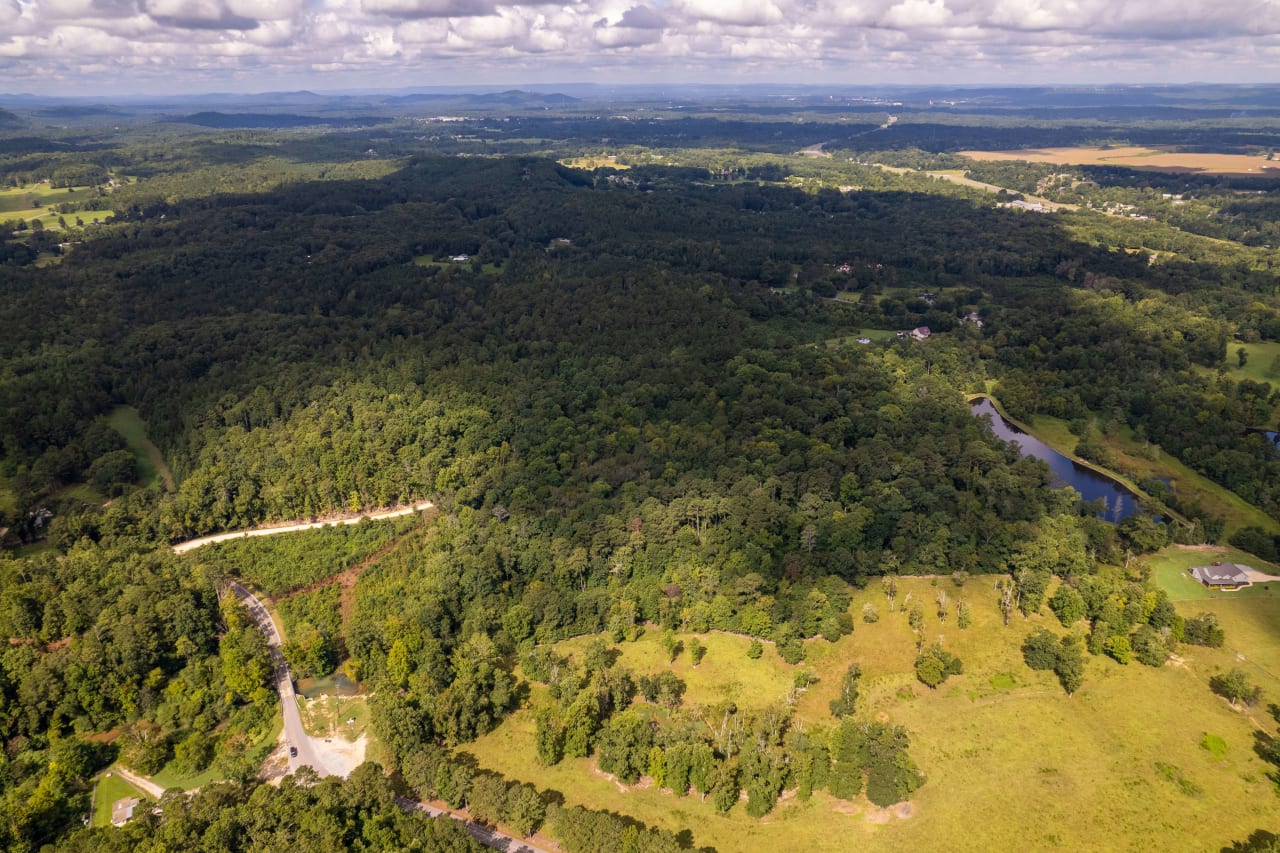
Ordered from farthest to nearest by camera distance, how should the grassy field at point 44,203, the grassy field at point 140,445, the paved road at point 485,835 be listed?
the grassy field at point 44,203 < the grassy field at point 140,445 < the paved road at point 485,835

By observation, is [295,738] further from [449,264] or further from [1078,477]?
[449,264]

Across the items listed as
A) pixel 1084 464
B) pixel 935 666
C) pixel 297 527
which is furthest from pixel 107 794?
pixel 1084 464

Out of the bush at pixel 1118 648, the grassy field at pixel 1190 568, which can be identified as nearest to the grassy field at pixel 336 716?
the bush at pixel 1118 648

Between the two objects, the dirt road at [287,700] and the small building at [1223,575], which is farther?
the small building at [1223,575]

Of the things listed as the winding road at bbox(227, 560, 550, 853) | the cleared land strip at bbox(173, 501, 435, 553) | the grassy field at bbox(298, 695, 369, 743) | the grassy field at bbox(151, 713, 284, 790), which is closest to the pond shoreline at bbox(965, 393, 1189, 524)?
the winding road at bbox(227, 560, 550, 853)

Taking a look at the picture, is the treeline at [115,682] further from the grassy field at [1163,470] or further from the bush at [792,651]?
the grassy field at [1163,470]

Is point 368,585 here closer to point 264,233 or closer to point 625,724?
point 625,724
